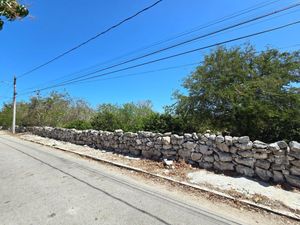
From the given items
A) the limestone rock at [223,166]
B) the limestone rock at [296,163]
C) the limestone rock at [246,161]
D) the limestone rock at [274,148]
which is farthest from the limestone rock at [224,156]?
the limestone rock at [296,163]

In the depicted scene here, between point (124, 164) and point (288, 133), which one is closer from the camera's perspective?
point (288, 133)

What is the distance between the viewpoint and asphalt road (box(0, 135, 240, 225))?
154 inches

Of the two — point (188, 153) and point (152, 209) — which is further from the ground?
point (188, 153)

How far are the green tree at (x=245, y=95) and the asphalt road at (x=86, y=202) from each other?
4.98 metres

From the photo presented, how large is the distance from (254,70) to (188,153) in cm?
522

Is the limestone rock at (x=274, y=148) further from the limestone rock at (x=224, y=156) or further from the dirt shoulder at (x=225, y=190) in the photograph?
the limestone rock at (x=224, y=156)

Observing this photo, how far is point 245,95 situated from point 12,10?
800 cm

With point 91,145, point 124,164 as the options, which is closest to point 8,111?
point 91,145

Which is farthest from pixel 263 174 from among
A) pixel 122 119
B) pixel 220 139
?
pixel 122 119

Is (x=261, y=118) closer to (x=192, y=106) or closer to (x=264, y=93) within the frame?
(x=264, y=93)

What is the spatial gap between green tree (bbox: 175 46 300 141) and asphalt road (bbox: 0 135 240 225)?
4978 mm

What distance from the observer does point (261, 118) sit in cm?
836

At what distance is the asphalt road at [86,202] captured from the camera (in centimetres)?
390

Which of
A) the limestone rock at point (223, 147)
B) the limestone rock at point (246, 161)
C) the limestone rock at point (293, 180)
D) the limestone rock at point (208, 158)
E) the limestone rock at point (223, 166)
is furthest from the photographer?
the limestone rock at point (208, 158)
